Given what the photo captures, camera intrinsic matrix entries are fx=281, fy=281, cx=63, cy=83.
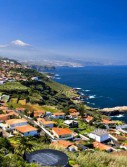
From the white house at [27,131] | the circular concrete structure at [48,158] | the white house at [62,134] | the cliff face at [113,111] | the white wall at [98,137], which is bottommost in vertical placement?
the cliff face at [113,111]

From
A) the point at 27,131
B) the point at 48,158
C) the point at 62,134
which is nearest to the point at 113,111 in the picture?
the point at 62,134

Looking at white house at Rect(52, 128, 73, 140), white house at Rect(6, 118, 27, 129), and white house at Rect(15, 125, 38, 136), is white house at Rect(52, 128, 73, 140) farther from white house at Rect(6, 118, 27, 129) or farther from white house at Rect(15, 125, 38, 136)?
white house at Rect(6, 118, 27, 129)

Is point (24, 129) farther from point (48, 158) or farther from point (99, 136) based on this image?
point (48, 158)

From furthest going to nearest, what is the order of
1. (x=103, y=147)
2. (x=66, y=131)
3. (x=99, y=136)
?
(x=99, y=136), (x=66, y=131), (x=103, y=147)

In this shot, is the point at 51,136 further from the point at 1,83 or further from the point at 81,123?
the point at 1,83

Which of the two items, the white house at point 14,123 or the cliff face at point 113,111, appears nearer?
the white house at point 14,123

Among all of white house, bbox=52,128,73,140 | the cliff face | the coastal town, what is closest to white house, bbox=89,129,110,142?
the coastal town

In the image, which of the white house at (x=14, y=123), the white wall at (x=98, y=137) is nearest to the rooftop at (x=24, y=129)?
the white house at (x=14, y=123)

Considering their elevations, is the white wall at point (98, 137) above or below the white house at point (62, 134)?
below

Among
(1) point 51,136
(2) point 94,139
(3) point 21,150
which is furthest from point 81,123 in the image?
(3) point 21,150

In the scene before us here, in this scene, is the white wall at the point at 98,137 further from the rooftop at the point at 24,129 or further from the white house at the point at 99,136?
the rooftop at the point at 24,129
